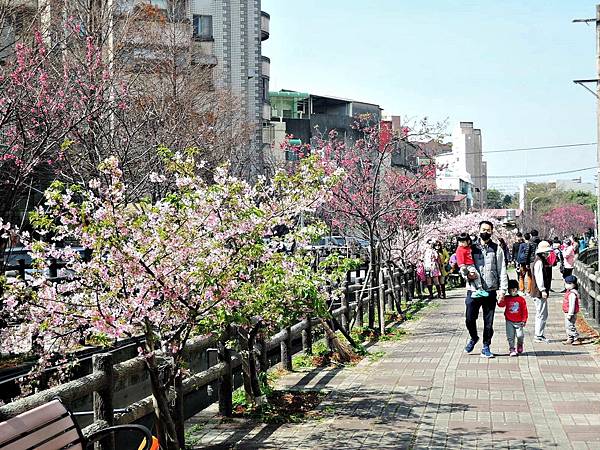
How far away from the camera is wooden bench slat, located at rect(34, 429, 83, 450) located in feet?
18.0

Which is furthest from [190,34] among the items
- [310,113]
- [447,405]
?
[310,113]

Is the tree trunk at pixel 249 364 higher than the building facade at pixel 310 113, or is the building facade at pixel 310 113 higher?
the building facade at pixel 310 113

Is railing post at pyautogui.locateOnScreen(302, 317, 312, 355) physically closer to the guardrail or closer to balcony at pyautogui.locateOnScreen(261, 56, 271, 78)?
the guardrail

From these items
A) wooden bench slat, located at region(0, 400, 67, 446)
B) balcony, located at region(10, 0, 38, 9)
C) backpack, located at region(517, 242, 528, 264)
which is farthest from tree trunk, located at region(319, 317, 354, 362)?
backpack, located at region(517, 242, 528, 264)

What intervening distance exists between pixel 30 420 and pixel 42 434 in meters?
0.13

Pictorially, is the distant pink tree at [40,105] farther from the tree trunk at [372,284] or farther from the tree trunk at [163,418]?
the tree trunk at [372,284]

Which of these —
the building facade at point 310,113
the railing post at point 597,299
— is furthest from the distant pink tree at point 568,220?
the railing post at point 597,299

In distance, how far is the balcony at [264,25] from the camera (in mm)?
59938

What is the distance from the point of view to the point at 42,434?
18.0 ft

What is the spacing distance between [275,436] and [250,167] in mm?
31746

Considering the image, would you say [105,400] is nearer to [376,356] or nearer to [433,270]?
[376,356]

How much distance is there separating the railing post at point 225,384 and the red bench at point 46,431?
373 cm

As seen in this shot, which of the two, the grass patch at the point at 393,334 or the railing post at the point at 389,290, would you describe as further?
the railing post at the point at 389,290

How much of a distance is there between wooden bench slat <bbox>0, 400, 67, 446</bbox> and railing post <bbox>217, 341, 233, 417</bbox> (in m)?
4.08
